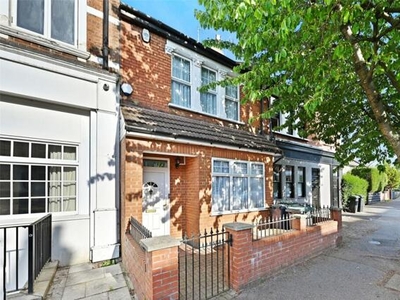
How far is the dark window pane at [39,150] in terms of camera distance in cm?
554

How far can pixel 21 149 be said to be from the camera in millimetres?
5383

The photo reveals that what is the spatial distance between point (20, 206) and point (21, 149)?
1.20 meters

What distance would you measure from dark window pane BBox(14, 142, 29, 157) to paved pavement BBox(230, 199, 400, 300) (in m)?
5.15

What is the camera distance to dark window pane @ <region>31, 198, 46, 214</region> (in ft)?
17.9

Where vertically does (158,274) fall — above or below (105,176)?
below

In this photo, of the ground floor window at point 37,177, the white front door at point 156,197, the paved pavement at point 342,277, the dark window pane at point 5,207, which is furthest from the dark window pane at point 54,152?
the paved pavement at point 342,277

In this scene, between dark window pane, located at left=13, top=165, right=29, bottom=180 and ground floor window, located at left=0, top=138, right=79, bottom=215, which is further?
dark window pane, located at left=13, top=165, right=29, bottom=180

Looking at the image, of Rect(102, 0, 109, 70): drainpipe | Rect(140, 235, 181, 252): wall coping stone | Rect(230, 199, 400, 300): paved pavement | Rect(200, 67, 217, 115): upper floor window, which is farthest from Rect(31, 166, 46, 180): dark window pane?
Rect(200, 67, 217, 115): upper floor window

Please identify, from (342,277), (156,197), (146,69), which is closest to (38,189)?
(156,197)

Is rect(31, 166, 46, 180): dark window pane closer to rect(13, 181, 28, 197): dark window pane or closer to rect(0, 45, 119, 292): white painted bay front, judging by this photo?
rect(0, 45, 119, 292): white painted bay front

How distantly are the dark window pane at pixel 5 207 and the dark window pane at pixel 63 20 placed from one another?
12.5ft

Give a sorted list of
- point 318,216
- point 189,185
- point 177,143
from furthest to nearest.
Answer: point 189,185
point 318,216
point 177,143

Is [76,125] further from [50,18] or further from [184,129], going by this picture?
[184,129]

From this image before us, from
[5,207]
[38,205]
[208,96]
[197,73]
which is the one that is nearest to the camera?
[5,207]
